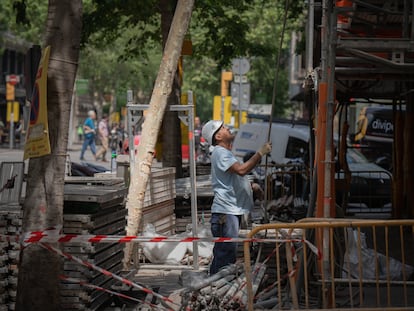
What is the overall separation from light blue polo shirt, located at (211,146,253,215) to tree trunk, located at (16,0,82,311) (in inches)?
86.2

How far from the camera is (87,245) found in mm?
8211

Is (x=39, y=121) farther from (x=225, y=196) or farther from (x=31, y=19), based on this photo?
(x=31, y=19)

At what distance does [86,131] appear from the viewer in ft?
117

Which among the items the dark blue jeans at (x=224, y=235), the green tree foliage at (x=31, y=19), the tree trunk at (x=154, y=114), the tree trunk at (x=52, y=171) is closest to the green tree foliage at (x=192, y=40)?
the green tree foliage at (x=31, y=19)

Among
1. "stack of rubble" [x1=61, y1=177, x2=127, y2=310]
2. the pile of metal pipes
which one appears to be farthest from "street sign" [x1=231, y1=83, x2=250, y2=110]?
the pile of metal pipes

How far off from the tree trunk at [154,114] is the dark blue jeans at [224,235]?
1556mm

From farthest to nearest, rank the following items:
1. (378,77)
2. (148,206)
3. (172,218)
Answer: (172,218) → (148,206) → (378,77)

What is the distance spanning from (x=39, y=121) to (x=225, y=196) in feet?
8.55

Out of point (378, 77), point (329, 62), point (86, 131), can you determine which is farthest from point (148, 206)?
point (86, 131)

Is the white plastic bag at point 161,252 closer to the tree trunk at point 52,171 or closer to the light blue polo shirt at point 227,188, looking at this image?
the light blue polo shirt at point 227,188

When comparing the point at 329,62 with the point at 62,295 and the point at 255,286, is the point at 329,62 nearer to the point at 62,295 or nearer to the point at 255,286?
the point at 255,286

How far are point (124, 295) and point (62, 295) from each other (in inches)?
20.5

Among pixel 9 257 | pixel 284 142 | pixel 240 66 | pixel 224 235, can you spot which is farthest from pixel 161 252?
pixel 240 66

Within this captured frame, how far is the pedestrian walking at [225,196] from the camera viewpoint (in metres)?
9.26
